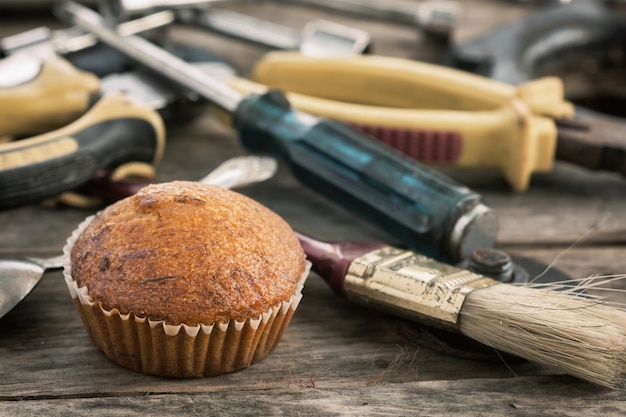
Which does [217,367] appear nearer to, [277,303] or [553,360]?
[277,303]

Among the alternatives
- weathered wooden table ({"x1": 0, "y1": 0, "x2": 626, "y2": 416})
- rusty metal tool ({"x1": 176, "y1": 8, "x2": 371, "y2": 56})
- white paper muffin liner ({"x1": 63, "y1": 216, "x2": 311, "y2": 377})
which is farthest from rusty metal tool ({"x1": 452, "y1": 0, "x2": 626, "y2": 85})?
white paper muffin liner ({"x1": 63, "y1": 216, "x2": 311, "y2": 377})

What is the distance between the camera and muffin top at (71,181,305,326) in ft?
2.31

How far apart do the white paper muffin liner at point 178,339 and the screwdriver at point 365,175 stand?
0.20m

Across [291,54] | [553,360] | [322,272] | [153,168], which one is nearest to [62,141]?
[153,168]

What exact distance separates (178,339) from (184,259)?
7 cm

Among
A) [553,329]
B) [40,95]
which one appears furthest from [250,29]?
[553,329]

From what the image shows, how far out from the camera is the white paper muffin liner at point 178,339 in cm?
71

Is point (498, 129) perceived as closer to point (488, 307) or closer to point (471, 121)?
point (471, 121)

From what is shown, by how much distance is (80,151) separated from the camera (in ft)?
3.22

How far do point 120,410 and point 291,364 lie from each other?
16cm

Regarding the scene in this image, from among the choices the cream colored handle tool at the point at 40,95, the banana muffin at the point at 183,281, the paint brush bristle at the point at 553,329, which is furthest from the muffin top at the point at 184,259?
the cream colored handle tool at the point at 40,95

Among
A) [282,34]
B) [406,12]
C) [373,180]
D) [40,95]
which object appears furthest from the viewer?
[406,12]

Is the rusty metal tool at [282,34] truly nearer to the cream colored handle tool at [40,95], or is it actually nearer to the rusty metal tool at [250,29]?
the rusty metal tool at [250,29]

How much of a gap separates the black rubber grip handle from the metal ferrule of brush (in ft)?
1.18
